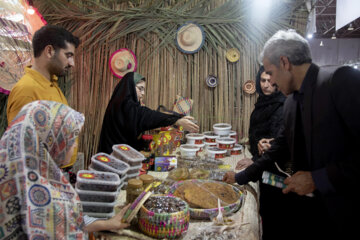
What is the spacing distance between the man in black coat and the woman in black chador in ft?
5.00

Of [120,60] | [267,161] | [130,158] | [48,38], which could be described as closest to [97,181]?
[130,158]

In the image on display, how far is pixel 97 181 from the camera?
1.41m

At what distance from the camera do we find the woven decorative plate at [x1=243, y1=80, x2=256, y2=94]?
4.21 metres

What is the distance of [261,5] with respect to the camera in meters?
4.04

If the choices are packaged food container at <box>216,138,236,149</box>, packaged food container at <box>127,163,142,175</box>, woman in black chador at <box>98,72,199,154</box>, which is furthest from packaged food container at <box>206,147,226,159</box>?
packaged food container at <box>127,163,142,175</box>

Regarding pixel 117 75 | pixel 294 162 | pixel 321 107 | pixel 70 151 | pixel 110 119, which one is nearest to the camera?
pixel 70 151

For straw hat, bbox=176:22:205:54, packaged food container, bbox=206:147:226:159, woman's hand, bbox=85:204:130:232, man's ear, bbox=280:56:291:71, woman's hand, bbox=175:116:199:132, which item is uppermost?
straw hat, bbox=176:22:205:54

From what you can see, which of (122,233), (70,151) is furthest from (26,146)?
(122,233)

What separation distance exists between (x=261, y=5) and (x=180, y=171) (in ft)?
10.2

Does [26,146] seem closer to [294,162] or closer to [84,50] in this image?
[294,162]

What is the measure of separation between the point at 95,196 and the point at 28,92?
3.73 feet

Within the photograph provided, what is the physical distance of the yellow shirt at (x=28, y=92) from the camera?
2.03 metres

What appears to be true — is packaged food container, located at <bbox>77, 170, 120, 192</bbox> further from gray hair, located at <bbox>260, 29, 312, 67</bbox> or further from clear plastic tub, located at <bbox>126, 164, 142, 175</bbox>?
gray hair, located at <bbox>260, 29, 312, 67</bbox>

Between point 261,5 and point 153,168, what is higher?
point 261,5
